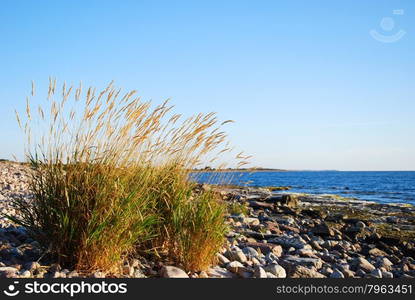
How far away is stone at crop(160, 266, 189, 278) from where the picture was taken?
457 cm

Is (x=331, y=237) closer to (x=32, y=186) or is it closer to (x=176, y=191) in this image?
(x=176, y=191)

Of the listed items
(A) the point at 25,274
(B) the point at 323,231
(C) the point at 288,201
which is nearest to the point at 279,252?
(A) the point at 25,274

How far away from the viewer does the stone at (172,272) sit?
180 inches

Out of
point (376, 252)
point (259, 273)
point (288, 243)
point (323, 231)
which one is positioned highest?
point (259, 273)

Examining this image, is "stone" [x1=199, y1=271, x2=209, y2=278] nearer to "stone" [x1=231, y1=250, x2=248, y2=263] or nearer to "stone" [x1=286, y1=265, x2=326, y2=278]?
"stone" [x1=231, y1=250, x2=248, y2=263]

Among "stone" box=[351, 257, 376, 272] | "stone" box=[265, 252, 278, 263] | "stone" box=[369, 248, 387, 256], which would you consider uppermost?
"stone" box=[265, 252, 278, 263]

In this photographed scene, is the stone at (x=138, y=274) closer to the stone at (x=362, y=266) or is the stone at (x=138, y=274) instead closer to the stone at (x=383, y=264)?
the stone at (x=362, y=266)

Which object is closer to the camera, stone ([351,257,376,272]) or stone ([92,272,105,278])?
stone ([92,272,105,278])

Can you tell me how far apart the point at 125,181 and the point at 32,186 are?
1083 millimetres

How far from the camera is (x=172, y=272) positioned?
462 centimetres

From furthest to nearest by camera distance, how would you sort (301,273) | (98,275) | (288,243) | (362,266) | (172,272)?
1. (288,243)
2. (362,266)
3. (301,273)
4. (172,272)
5. (98,275)

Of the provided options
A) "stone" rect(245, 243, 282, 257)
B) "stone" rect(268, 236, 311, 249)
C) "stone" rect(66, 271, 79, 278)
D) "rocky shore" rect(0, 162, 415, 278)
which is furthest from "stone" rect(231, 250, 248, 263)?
"stone" rect(268, 236, 311, 249)

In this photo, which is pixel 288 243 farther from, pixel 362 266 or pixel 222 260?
pixel 222 260

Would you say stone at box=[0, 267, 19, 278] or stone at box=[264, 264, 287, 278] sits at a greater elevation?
stone at box=[0, 267, 19, 278]
